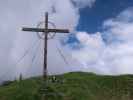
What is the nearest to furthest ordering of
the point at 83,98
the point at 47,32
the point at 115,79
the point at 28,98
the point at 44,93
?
1. the point at 44,93
2. the point at 47,32
3. the point at 28,98
4. the point at 83,98
5. the point at 115,79

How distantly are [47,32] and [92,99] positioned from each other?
1259 centimetres

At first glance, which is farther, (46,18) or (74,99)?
(74,99)

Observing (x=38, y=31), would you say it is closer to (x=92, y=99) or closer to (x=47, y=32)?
(x=47, y=32)

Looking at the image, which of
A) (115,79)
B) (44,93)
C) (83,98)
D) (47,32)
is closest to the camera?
(44,93)

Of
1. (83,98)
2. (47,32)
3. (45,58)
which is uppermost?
(47,32)

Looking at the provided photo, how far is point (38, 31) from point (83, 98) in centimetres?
1528

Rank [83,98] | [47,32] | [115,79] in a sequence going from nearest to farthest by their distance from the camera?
[47,32] → [83,98] → [115,79]

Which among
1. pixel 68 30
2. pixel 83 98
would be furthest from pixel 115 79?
pixel 68 30

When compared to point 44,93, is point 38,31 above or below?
above

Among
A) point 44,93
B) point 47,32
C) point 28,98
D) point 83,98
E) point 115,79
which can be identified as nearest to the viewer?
point 44,93

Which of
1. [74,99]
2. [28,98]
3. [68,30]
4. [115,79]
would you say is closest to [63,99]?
[74,99]

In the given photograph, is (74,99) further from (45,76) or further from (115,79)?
(115,79)

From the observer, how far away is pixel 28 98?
3612 cm

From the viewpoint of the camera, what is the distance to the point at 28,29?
1081 inches
